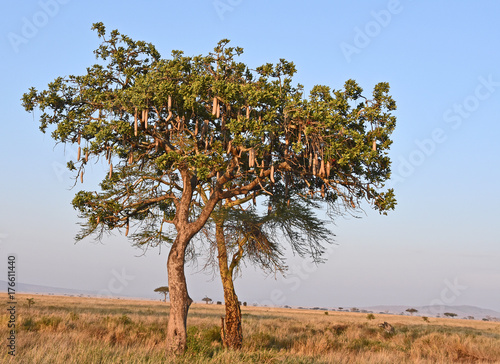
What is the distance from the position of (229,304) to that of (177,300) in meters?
4.22

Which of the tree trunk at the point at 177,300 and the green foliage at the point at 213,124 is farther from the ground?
the green foliage at the point at 213,124

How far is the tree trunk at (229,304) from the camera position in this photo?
709 inches

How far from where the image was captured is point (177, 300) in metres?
15.0

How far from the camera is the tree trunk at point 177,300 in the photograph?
574 inches

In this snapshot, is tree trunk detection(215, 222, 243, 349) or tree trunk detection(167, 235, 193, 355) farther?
tree trunk detection(215, 222, 243, 349)

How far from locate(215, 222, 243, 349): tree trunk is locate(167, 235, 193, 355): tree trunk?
2838mm

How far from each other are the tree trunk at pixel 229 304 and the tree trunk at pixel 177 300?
Answer: 284 cm

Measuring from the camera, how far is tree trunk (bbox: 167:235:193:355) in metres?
14.6

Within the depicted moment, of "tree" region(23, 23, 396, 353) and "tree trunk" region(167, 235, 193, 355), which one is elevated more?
"tree" region(23, 23, 396, 353)

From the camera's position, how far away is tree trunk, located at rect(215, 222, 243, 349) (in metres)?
18.0

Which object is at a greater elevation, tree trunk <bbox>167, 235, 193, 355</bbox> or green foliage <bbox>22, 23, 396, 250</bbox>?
green foliage <bbox>22, 23, 396, 250</bbox>

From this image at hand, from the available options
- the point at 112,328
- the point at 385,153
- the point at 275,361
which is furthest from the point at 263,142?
the point at 112,328

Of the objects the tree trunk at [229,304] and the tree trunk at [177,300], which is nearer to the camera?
the tree trunk at [177,300]

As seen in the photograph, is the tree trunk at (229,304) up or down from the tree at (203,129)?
down
